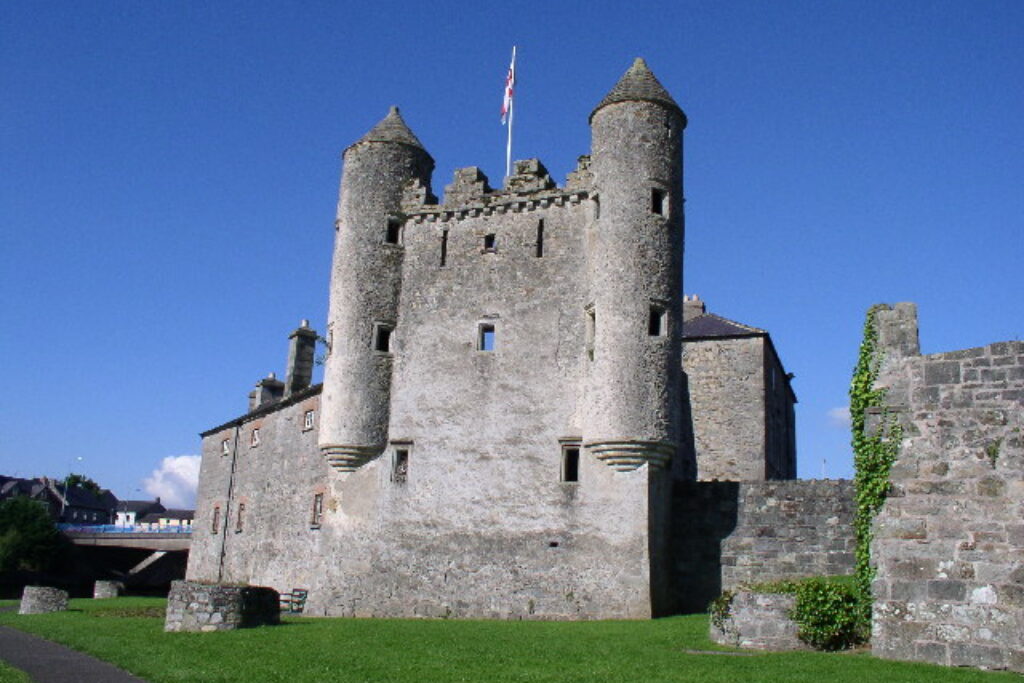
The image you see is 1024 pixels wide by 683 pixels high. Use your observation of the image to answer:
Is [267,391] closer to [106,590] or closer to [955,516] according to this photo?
[106,590]

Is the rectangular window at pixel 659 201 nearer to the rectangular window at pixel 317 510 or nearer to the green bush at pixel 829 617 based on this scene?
the green bush at pixel 829 617

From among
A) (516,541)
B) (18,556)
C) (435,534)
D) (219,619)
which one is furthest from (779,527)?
(18,556)

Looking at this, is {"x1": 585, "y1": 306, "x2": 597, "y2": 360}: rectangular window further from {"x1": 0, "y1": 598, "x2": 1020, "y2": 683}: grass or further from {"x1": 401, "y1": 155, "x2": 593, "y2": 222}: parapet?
{"x1": 0, "y1": 598, "x2": 1020, "y2": 683}: grass

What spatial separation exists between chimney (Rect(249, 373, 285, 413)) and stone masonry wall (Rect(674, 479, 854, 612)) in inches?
896

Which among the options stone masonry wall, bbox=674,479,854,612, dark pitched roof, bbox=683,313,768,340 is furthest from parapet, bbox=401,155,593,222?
dark pitched roof, bbox=683,313,768,340

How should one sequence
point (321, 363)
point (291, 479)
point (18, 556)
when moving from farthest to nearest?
point (18, 556)
point (291, 479)
point (321, 363)

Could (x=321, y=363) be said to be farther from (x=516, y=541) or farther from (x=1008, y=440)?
(x=1008, y=440)

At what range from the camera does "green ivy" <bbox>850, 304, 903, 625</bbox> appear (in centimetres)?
1412

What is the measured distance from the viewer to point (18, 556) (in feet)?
170

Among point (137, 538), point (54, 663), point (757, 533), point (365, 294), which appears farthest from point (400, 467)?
point (137, 538)

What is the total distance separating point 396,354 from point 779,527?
11.0m

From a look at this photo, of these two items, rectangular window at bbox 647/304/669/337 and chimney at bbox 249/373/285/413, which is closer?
rectangular window at bbox 647/304/669/337

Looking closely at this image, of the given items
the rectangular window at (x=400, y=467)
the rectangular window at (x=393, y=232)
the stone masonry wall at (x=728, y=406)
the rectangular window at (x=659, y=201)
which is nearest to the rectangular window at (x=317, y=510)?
the rectangular window at (x=400, y=467)

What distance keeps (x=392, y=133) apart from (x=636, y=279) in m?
9.19
